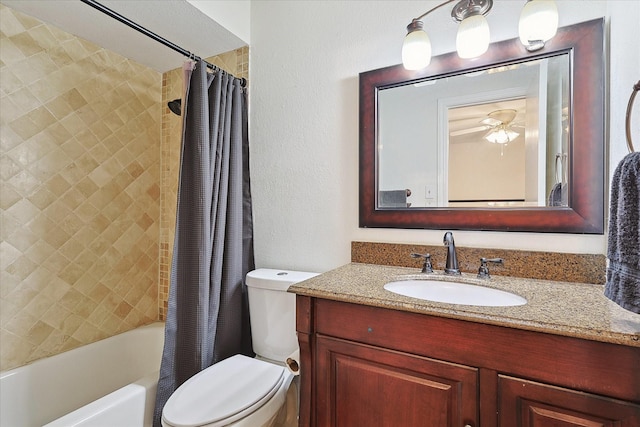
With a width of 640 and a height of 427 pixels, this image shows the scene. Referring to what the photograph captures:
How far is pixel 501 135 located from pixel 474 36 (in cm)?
39

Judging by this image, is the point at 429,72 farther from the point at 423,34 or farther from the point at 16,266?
the point at 16,266

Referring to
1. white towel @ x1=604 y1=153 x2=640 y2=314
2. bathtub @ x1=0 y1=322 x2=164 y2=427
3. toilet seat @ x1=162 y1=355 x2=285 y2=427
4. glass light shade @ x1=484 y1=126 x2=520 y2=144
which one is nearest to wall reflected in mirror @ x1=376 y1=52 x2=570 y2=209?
glass light shade @ x1=484 y1=126 x2=520 y2=144

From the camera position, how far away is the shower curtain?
55.5 inches

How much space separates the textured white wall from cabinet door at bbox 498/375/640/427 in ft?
2.04

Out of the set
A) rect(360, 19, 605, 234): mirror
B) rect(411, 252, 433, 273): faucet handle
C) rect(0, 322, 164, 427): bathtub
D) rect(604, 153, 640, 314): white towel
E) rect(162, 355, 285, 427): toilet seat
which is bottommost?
rect(0, 322, 164, 427): bathtub

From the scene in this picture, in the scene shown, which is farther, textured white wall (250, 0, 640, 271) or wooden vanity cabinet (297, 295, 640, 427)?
textured white wall (250, 0, 640, 271)

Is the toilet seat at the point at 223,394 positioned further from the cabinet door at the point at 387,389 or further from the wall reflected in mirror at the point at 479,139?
the wall reflected in mirror at the point at 479,139

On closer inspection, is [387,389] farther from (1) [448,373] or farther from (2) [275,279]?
(2) [275,279]

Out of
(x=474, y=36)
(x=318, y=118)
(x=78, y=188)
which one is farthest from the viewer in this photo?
(x=78, y=188)

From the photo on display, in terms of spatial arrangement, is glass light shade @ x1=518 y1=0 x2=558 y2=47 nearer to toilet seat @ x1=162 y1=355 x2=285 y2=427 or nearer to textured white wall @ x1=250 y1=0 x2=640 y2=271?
textured white wall @ x1=250 y1=0 x2=640 y2=271

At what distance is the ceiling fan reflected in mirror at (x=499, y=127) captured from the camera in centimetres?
124

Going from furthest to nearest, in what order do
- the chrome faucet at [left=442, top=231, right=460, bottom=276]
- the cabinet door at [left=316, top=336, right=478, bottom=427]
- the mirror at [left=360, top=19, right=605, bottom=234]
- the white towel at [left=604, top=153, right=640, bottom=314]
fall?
the chrome faucet at [left=442, top=231, right=460, bottom=276] → the mirror at [left=360, top=19, right=605, bottom=234] → the cabinet door at [left=316, top=336, right=478, bottom=427] → the white towel at [left=604, top=153, right=640, bottom=314]

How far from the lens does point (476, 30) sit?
117cm

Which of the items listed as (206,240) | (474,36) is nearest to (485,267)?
(474,36)
